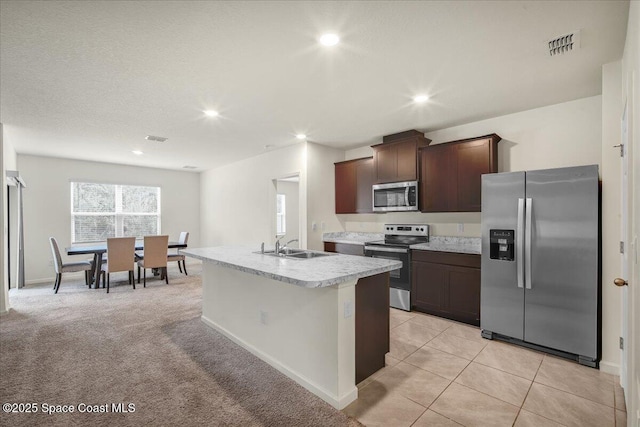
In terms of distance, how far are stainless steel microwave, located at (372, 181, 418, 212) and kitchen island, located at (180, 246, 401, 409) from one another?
189 centimetres

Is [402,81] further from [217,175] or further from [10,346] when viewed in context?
[217,175]

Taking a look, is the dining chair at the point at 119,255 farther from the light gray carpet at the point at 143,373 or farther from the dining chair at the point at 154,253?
the light gray carpet at the point at 143,373

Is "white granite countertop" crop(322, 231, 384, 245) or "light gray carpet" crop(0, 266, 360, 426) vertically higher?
"white granite countertop" crop(322, 231, 384, 245)

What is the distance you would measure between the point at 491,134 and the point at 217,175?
240 inches

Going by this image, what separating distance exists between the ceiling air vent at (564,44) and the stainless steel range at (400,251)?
8.32 feet

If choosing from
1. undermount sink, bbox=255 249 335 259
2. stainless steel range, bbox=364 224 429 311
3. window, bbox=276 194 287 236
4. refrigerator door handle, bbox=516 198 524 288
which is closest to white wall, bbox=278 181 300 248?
window, bbox=276 194 287 236

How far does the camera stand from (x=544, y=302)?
8.95 ft

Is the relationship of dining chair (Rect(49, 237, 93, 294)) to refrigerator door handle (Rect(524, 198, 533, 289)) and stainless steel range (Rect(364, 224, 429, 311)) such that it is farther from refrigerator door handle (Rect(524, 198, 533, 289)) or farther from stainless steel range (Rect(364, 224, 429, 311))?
refrigerator door handle (Rect(524, 198, 533, 289))

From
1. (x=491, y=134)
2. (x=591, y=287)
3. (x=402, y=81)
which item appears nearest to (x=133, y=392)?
(x=402, y=81)

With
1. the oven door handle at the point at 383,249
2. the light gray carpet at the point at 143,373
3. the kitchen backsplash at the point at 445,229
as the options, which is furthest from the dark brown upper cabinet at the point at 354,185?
the light gray carpet at the point at 143,373

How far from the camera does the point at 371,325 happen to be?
2.34m

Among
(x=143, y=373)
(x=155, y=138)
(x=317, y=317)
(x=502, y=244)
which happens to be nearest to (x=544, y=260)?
(x=502, y=244)

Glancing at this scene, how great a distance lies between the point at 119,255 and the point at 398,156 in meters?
5.00

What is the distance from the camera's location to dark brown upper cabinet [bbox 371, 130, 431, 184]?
4.21 meters
